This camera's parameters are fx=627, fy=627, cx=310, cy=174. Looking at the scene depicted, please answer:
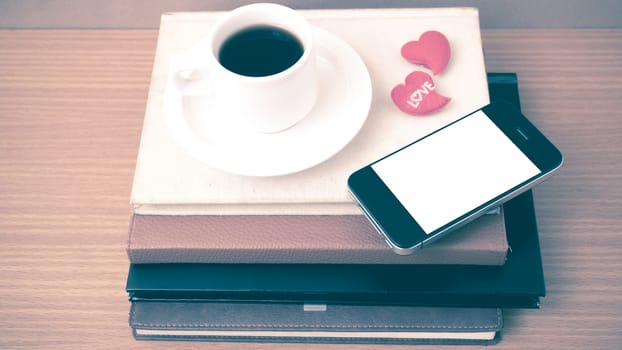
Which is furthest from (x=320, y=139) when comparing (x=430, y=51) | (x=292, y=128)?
(x=430, y=51)

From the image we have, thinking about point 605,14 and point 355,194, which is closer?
point 355,194

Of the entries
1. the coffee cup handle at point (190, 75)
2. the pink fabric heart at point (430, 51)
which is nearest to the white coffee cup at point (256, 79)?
the coffee cup handle at point (190, 75)

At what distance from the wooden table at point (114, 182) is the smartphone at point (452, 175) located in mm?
111

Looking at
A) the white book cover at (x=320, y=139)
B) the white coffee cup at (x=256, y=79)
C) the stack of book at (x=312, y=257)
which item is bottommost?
the stack of book at (x=312, y=257)

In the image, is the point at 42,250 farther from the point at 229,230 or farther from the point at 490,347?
the point at 490,347

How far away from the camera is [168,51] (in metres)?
0.55

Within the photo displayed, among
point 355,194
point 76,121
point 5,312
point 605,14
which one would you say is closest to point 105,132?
point 76,121

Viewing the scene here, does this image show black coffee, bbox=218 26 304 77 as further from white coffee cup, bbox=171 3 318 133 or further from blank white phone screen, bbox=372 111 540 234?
blank white phone screen, bbox=372 111 540 234

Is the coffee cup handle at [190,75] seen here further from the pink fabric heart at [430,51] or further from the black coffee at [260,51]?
the pink fabric heart at [430,51]

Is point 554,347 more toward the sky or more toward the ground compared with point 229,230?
more toward the ground

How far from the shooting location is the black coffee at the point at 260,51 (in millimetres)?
457

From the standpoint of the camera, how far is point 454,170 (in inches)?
18.5

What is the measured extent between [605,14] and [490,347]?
0.36m

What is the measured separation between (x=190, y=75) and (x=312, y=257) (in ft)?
0.54
